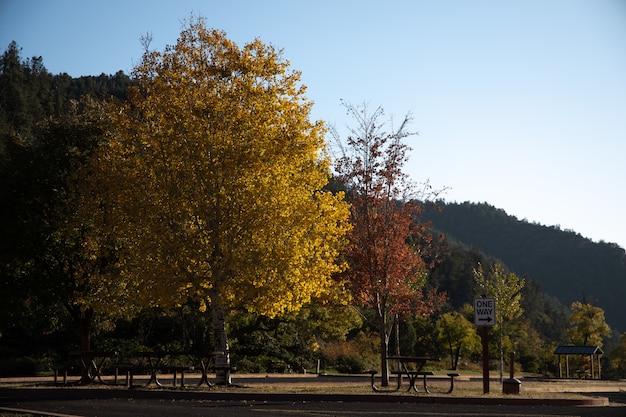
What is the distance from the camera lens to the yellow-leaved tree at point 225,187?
2158 cm

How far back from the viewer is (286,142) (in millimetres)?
22141

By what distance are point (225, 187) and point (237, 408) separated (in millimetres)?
7986

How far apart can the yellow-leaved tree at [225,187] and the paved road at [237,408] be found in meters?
4.50

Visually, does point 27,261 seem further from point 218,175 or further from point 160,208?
point 218,175

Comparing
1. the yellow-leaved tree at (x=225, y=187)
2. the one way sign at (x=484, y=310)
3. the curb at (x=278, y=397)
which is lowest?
the curb at (x=278, y=397)

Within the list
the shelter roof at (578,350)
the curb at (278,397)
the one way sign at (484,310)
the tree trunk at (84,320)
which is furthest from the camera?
Result: the shelter roof at (578,350)

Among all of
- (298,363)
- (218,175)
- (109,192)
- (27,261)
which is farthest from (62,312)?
(298,363)

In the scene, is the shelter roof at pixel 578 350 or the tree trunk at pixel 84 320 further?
the shelter roof at pixel 578 350

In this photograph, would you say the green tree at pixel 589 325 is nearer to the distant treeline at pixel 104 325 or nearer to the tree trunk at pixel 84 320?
the distant treeline at pixel 104 325

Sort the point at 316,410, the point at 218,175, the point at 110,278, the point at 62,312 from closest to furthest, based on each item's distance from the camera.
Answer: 1. the point at 316,410
2. the point at 218,175
3. the point at 110,278
4. the point at 62,312

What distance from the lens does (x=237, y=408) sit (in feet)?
50.8

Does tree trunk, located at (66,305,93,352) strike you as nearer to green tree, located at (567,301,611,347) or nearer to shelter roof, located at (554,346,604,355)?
shelter roof, located at (554,346,604,355)

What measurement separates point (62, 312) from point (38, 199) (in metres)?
5.13

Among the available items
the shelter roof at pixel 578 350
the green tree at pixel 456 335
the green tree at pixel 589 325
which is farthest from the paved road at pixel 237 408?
the green tree at pixel 589 325
